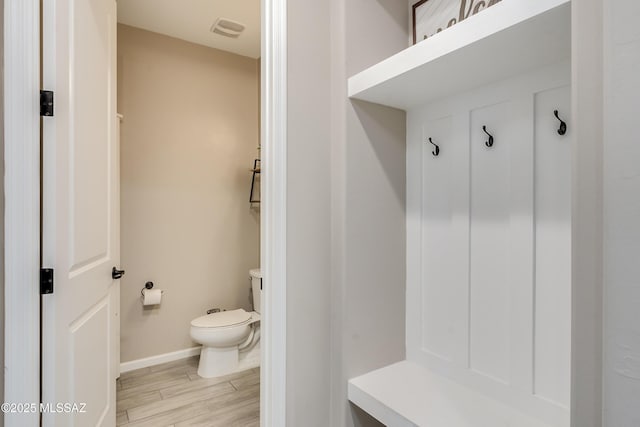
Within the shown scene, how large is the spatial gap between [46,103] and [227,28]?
188cm

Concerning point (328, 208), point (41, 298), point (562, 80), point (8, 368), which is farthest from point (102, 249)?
point (562, 80)

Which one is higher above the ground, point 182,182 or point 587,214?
point 182,182

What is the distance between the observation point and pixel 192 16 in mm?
2395

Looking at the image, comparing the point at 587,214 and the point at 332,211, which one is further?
the point at 332,211

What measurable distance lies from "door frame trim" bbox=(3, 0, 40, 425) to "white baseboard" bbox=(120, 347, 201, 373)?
65.5 inches

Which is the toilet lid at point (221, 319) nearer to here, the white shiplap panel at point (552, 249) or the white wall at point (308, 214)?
the white wall at point (308, 214)

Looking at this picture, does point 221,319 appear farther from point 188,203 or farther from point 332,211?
point 332,211

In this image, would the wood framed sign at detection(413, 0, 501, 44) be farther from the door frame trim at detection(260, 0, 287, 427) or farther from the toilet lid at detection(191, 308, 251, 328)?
the toilet lid at detection(191, 308, 251, 328)

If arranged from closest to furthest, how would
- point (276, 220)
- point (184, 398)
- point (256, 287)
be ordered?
point (276, 220) < point (184, 398) < point (256, 287)

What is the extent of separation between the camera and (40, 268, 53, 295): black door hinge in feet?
3.45

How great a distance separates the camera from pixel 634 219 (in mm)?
551

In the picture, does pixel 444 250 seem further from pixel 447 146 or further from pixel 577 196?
pixel 577 196

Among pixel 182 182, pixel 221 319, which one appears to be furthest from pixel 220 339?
pixel 182 182

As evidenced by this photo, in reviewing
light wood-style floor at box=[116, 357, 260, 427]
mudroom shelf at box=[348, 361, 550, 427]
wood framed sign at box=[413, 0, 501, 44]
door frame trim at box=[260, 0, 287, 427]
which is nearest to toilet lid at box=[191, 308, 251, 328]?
light wood-style floor at box=[116, 357, 260, 427]
